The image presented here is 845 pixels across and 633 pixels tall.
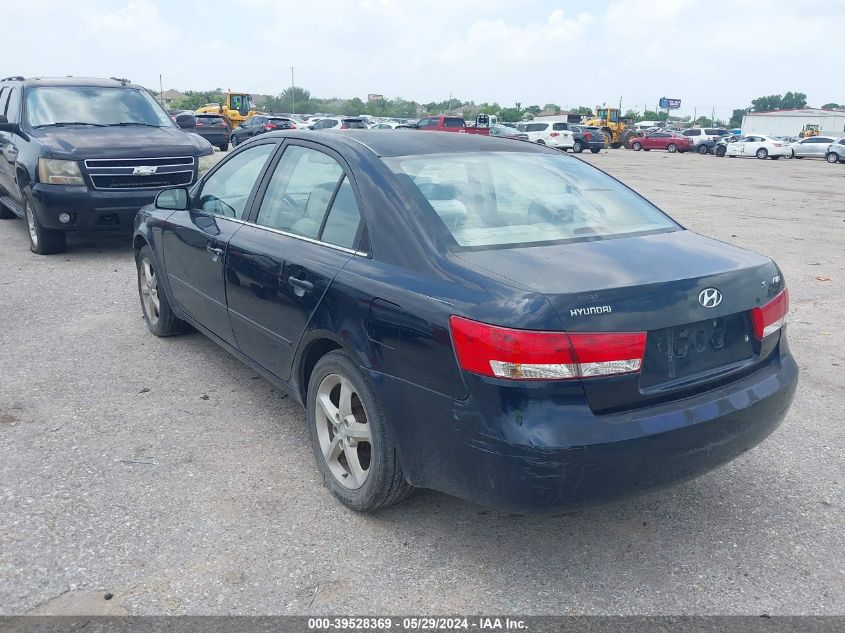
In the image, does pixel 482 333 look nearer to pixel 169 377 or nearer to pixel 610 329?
pixel 610 329

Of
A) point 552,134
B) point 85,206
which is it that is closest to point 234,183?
point 85,206

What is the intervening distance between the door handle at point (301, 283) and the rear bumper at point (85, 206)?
5.55m

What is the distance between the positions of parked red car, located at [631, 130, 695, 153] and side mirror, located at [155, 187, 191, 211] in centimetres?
4828

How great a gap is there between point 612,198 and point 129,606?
2791mm

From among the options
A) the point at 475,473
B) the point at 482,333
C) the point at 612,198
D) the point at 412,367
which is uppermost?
the point at 612,198

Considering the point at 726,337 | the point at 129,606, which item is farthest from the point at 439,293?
the point at 129,606

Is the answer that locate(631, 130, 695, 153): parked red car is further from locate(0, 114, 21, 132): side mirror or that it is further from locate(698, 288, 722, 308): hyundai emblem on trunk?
locate(698, 288, 722, 308): hyundai emblem on trunk

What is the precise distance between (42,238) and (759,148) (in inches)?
1632

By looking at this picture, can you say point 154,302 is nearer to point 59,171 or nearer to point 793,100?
point 59,171

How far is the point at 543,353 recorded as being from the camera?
98.3 inches

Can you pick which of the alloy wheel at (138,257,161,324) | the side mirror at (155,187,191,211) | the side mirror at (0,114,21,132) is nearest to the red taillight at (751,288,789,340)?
the side mirror at (155,187,191,211)

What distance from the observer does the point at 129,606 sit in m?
2.67

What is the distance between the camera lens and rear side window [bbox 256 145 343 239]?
3580mm

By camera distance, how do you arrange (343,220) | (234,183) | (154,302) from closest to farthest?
(343,220) → (234,183) → (154,302)
